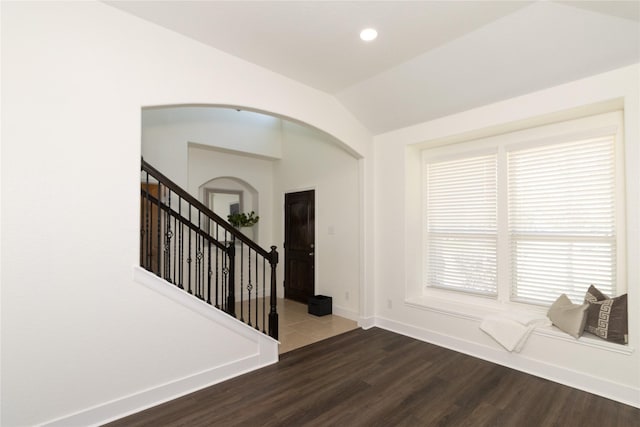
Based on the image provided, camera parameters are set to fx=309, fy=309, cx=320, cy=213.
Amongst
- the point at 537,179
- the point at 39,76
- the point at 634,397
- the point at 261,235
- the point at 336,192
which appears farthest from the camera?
the point at 261,235

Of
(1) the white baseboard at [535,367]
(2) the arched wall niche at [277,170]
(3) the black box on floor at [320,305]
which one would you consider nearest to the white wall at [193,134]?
(2) the arched wall niche at [277,170]

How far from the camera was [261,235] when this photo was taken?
623 centimetres

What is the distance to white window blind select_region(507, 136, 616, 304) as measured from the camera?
116 inches

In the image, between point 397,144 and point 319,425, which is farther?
point 397,144

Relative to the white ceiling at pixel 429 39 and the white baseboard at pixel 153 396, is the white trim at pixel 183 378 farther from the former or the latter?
the white ceiling at pixel 429 39

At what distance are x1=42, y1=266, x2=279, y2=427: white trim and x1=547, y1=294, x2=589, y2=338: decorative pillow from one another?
276cm

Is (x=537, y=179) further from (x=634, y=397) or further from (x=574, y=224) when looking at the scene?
(x=634, y=397)

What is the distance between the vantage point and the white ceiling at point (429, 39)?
2.34 metres

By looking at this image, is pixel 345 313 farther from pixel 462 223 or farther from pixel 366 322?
pixel 462 223

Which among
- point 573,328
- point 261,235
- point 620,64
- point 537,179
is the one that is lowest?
point 573,328

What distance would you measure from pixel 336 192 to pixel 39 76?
371 cm

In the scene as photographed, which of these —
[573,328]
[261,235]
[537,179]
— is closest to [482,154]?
[537,179]

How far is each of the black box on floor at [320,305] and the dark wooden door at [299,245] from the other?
0.48 m

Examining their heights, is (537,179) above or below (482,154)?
below
